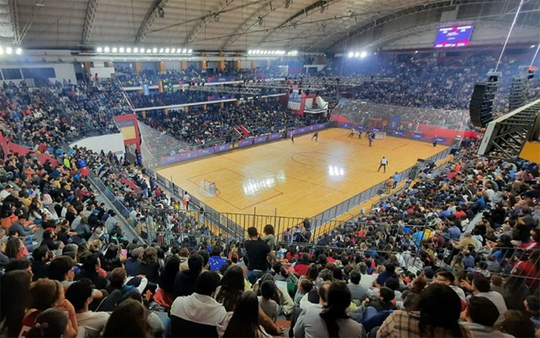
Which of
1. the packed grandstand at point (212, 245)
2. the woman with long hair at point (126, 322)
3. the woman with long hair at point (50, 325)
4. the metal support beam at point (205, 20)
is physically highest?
the metal support beam at point (205, 20)

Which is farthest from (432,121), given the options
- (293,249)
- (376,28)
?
(293,249)

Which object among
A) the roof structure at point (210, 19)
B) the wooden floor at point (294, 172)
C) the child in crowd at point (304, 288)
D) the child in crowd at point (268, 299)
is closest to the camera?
the child in crowd at point (268, 299)

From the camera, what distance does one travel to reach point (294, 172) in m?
22.2

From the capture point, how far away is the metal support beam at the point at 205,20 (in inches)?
930

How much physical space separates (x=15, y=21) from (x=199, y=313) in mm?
23621

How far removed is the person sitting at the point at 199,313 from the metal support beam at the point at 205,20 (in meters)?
24.3

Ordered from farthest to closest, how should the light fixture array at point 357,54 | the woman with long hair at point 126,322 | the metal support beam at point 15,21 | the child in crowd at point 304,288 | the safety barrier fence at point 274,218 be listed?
the light fixture array at point 357,54
the metal support beam at point 15,21
the safety barrier fence at point 274,218
the child in crowd at point 304,288
the woman with long hair at point 126,322

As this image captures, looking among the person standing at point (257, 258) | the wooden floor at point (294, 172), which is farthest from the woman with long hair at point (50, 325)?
the wooden floor at point (294, 172)

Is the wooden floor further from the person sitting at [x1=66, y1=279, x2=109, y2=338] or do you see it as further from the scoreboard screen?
the person sitting at [x1=66, y1=279, x2=109, y2=338]

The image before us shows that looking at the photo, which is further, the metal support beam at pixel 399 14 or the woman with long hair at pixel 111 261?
the metal support beam at pixel 399 14

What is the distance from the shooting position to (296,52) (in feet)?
135

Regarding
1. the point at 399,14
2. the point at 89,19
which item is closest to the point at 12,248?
the point at 89,19

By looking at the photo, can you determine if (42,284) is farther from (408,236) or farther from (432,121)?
(432,121)

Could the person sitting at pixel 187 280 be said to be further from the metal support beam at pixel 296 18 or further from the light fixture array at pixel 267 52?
the light fixture array at pixel 267 52
